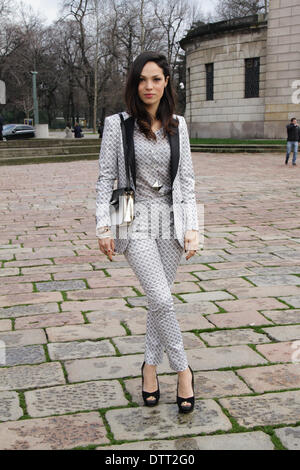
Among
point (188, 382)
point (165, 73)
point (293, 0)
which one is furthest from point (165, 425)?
point (293, 0)

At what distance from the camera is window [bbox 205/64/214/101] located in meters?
34.1

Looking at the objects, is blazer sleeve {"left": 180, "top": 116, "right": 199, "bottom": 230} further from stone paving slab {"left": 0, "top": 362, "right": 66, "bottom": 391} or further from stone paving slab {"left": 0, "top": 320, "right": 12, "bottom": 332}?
stone paving slab {"left": 0, "top": 320, "right": 12, "bottom": 332}

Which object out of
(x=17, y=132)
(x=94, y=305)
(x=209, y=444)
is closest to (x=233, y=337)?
(x=94, y=305)

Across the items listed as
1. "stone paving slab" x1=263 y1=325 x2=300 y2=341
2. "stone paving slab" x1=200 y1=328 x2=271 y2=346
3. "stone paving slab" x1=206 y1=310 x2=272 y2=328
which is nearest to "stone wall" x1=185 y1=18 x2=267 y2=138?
"stone paving slab" x1=206 y1=310 x2=272 y2=328

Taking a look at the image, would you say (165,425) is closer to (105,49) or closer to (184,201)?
(184,201)

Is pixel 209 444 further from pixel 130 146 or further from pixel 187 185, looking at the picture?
pixel 130 146

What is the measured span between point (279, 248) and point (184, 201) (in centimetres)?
419

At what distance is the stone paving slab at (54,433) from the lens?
2.72 meters

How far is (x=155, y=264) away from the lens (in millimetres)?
2926

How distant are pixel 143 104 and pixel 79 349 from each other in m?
1.81

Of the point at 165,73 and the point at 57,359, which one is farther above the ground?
the point at 165,73

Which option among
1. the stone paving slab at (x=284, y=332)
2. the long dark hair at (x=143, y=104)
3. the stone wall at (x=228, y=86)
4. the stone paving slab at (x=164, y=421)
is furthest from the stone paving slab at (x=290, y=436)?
the stone wall at (x=228, y=86)

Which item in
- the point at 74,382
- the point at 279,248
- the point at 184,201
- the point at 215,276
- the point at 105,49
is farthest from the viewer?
the point at 105,49

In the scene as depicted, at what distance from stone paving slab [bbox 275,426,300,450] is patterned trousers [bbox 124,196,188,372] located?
1.91 ft
